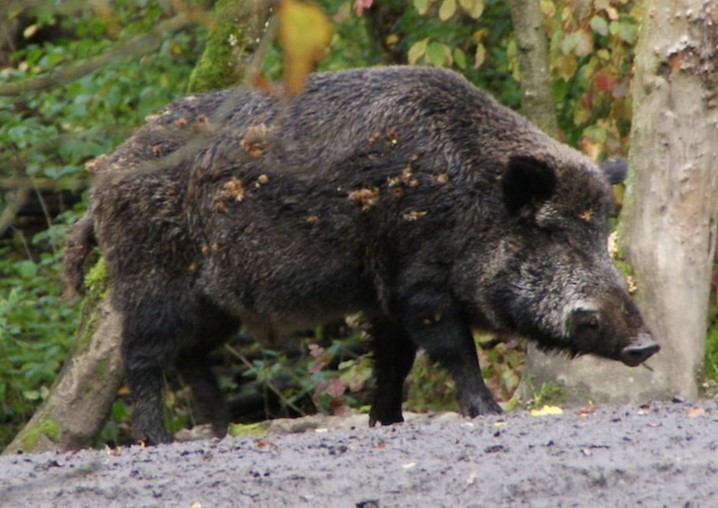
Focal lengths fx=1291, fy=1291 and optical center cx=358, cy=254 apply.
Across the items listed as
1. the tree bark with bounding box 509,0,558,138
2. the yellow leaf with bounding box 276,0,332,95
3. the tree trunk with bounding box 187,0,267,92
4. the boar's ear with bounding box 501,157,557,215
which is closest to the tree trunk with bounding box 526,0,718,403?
the boar's ear with bounding box 501,157,557,215

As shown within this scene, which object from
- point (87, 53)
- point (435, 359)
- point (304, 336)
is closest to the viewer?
point (435, 359)

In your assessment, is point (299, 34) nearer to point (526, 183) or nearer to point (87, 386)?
point (526, 183)

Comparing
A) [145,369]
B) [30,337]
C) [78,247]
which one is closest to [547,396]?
[145,369]

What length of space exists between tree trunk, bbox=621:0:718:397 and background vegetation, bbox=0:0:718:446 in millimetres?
1093

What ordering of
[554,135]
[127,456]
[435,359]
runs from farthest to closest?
[554,135]
[435,359]
[127,456]

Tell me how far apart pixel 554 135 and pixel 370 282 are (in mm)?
2396

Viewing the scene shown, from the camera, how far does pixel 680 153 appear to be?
20.2 ft

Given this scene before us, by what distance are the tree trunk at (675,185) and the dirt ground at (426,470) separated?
4.86ft

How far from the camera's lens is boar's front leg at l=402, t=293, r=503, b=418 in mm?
6035

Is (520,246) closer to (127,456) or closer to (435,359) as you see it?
(435,359)

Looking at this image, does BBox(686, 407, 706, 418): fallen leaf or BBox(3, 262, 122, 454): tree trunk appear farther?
BBox(3, 262, 122, 454): tree trunk

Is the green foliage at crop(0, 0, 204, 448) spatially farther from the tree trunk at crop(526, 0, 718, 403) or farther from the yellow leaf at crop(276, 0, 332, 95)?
the yellow leaf at crop(276, 0, 332, 95)

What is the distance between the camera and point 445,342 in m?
6.05

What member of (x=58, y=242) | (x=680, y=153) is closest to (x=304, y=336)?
(x=58, y=242)
